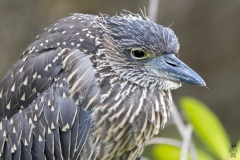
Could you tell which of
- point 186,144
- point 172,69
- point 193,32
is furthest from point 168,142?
point 193,32

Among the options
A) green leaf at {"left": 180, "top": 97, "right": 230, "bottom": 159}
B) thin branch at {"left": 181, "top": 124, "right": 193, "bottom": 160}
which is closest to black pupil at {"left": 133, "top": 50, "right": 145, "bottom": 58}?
green leaf at {"left": 180, "top": 97, "right": 230, "bottom": 159}

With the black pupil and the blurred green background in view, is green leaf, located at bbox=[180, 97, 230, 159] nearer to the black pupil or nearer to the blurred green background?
the black pupil

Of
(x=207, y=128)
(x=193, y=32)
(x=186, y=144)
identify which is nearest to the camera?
(x=186, y=144)

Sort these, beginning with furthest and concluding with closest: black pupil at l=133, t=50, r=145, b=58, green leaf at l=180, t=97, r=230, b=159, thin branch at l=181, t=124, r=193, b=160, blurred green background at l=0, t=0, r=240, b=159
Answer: blurred green background at l=0, t=0, r=240, b=159
green leaf at l=180, t=97, r=230, b=159
black pupil at l=133, t=50, r=145, b=58
thin branch at l=181, t=124, r=193, b=160

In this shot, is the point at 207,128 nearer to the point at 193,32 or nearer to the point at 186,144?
the point at 186,144

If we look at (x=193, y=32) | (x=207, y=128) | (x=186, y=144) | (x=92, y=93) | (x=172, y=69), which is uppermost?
(x=193, y=32)

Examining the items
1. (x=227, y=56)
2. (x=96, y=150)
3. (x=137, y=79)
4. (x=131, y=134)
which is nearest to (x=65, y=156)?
(x=96, y=150)

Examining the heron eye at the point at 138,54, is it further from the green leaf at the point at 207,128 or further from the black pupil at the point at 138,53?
the green leaf at the point at 207,128

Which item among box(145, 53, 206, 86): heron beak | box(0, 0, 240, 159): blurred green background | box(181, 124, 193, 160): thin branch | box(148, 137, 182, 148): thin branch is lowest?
box(181, 124, 193, 160): thin branch
